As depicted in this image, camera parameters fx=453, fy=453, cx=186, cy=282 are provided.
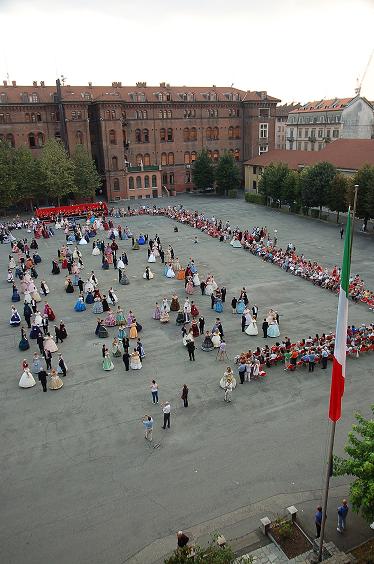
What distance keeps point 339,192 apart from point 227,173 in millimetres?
24637

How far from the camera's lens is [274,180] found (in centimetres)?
5550

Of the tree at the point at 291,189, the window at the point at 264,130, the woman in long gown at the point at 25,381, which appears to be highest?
the window at the point at 264,130

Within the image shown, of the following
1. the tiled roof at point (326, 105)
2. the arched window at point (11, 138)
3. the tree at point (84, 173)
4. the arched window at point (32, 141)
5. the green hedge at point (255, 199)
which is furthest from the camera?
the tiled roof at point (326, 105)

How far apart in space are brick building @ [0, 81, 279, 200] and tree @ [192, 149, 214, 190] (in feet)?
13.1

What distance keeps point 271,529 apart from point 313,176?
141 ft

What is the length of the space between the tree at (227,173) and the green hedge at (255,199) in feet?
18.0

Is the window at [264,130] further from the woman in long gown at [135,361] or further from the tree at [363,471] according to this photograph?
the tree at [363,471]

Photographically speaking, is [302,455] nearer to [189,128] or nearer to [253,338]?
[253,338]

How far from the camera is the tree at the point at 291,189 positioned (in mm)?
52062

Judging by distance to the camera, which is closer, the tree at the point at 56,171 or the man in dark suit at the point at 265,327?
the man in dark suit at the point at 265,327

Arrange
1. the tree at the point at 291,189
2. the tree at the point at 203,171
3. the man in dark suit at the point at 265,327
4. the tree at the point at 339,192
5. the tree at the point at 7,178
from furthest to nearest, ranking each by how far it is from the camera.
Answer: the tree at the point at 203,171 < the tree at the point at 7,178 < the tree at the point at 291,189 < the tree at the point at 339,192 < the man in dark suit at the point at 265,327

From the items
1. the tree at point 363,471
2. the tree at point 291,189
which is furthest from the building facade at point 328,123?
the tree at point 363,471

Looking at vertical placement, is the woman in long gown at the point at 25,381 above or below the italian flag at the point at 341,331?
below

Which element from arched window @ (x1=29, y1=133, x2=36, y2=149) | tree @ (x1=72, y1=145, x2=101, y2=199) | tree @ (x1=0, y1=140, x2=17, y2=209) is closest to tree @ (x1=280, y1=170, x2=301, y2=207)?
tree @ (x1=72, y1=145, x2=101, y2=199)
